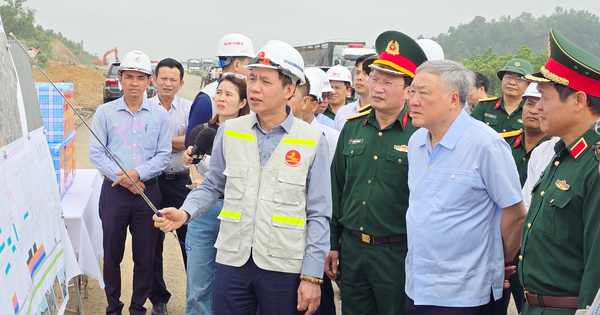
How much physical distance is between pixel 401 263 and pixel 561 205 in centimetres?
105

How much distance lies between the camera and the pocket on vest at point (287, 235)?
2473 millimetres

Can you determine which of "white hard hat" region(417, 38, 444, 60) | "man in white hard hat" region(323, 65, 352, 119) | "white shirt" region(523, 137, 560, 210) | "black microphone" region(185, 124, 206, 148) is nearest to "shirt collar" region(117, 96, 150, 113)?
"black microphone" region(185, 124, 206, 148)

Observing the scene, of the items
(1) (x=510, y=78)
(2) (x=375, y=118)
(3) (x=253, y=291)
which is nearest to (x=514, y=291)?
(2) (x=375, y=118)

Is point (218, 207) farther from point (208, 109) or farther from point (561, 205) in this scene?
point (561, 205)

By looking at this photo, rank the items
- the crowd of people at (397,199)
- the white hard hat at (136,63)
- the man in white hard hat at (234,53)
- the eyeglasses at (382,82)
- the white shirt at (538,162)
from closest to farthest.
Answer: the crowd of people at (397,199) < the eyeglasses at (382,82) < the white shirt at (538,162) < the white hard hat at (136,63) < the man in white hard hat at (234,53)

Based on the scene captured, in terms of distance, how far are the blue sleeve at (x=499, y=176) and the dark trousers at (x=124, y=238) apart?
270cm

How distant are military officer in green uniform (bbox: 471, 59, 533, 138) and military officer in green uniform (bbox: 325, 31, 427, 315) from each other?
259cm

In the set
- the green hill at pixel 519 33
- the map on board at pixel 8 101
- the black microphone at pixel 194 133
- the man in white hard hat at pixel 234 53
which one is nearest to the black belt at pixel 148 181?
the black microphone at pixel 194 133

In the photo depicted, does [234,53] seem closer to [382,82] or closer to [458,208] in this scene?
[382,82]

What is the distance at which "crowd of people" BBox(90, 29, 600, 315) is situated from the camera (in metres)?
2.11

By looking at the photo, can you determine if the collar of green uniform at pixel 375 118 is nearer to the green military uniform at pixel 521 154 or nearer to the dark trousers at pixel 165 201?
the green military uniform at pixel 521 154

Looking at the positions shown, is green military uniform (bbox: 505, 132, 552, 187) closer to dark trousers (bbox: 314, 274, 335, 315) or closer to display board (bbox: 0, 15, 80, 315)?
dark trousers (bbox: 314, 274, 335, 315)

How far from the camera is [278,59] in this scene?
2.58 meters

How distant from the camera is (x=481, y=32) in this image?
295ft
